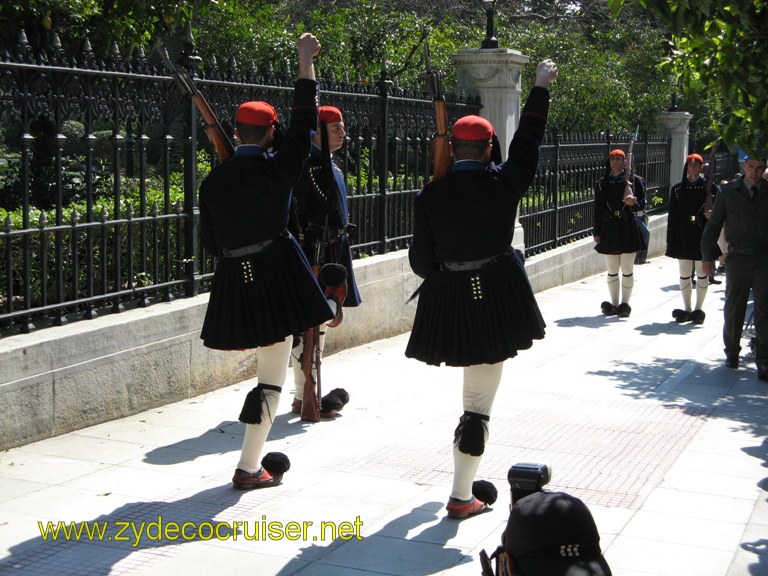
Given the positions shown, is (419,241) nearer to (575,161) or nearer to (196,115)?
(196,115)

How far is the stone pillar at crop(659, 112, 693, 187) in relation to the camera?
2120 cm

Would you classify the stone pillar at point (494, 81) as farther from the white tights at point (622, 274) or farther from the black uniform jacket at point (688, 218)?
the black uniform jacket at point (688, 218)

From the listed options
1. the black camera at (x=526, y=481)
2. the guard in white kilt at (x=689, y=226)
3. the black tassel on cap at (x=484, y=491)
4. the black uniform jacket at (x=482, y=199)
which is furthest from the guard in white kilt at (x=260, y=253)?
the guard in white kilt at (x=689, y=226)

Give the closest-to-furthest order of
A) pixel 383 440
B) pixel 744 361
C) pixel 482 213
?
1. pixel 482 213
2. pixel 383 440
3. pixel 744 361

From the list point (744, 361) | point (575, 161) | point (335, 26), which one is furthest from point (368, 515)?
point (335, 26)

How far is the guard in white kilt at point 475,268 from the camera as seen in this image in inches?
208

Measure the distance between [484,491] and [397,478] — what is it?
2.61 ft

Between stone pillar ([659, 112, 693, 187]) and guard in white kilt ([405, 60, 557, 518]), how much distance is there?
16.6 metres

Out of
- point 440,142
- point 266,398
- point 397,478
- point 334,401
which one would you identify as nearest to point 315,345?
point 334,401

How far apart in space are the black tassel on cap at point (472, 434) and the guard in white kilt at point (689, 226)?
7243mm

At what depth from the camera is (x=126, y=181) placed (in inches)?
350

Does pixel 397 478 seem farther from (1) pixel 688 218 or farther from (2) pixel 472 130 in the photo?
(1) pixel 688 218

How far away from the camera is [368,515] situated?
551 centimetres

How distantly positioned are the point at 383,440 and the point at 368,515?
1.51m
